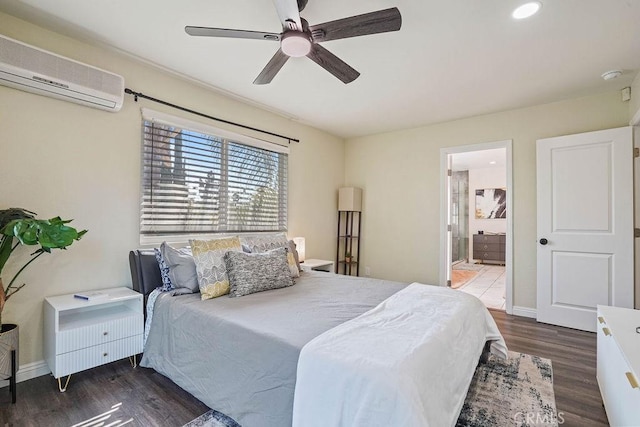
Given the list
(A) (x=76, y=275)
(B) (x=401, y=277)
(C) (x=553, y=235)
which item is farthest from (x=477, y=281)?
(A) (x=76, y=275)

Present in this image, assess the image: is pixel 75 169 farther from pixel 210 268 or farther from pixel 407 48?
pixel 407 48

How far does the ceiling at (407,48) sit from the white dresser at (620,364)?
1.95m

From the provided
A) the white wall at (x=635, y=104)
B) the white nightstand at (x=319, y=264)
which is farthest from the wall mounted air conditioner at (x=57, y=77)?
the white wall at (x=635, y=104)

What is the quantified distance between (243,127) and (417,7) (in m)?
2.27

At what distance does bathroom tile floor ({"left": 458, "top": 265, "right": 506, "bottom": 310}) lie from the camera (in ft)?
14.3

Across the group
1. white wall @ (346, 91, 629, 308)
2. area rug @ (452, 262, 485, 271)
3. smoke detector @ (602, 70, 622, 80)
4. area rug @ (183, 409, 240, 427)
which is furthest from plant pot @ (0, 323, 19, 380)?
area rug @ (452, 262, 485, 271)

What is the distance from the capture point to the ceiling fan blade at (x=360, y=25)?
5.33 ft

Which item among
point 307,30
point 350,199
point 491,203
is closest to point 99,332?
point 307,30

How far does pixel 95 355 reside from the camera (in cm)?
212

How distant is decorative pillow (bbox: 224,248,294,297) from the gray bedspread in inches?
3.3

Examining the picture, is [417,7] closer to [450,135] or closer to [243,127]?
[243,127]

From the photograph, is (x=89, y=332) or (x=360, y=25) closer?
(x=360, y=25)

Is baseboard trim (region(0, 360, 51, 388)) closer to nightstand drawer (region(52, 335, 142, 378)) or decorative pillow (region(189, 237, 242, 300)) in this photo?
nightstand drawer (region(52, 335, 142, 378))

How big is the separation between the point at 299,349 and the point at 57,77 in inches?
97.4
